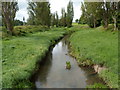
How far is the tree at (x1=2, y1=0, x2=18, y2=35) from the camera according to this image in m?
27.8

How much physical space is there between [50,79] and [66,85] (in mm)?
1550

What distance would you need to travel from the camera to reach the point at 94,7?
88.2 feet

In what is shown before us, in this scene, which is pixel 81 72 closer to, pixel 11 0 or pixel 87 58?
pixel 87 58

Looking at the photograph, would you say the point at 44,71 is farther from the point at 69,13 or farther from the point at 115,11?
the point at 69,13

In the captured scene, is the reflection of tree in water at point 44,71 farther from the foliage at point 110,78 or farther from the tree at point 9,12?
the tree at point 9,12

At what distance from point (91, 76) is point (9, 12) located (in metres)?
23.4

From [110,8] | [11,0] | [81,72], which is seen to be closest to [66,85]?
[81,72]

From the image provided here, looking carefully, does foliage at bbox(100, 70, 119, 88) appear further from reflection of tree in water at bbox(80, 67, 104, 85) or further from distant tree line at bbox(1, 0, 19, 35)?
distant tree line at bbox(1, 0, 19, 35)

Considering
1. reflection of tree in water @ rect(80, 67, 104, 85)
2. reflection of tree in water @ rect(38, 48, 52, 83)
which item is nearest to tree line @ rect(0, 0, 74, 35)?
reflection of tree in water @ rect(38, 48, 52, 83)

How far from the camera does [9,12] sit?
2850cm

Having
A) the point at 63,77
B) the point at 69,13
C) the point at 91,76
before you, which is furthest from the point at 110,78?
the point at 69,13

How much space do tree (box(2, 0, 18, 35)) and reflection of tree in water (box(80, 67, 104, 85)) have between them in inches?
854

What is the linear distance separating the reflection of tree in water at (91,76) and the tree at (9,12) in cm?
2170

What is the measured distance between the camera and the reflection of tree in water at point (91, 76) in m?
9.44
